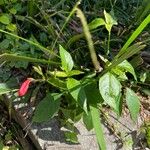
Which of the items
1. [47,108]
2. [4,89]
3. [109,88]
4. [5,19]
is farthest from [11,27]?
[109,88]

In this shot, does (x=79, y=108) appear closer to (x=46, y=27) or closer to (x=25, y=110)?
(x=25, y=110)

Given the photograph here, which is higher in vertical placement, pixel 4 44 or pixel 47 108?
pixel 4 44

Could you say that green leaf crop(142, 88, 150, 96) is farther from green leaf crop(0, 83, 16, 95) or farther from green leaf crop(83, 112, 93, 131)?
green leaf crop(0, 83, 16, 95)

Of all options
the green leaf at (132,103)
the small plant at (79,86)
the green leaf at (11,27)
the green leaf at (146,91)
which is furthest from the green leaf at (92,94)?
the green leaf at (11,27)

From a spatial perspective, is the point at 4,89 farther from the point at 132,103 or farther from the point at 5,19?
the point at 132,103

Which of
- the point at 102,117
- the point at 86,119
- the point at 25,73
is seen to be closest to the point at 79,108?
the point at 86,119

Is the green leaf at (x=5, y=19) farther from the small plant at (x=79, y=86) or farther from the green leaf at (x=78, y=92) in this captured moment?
the green leaf at (x=78, y=92)
